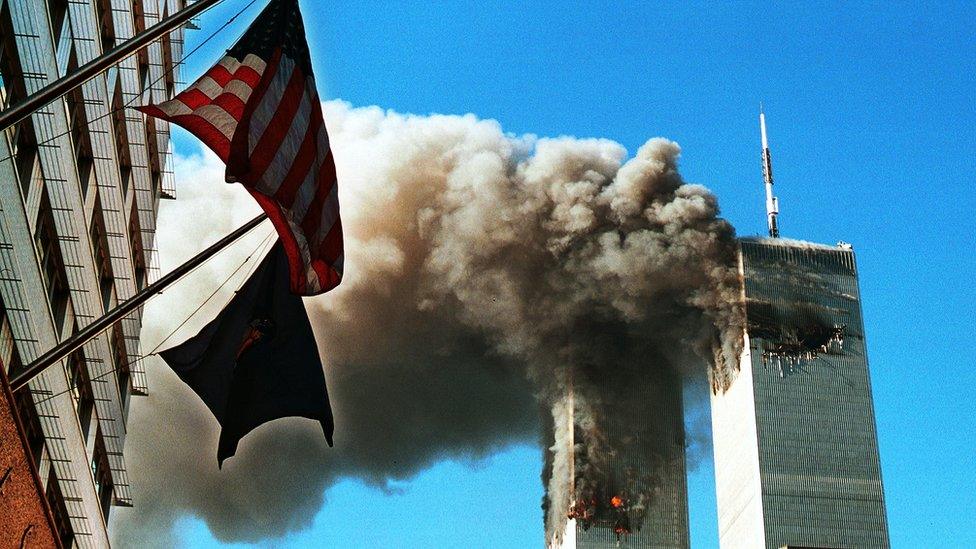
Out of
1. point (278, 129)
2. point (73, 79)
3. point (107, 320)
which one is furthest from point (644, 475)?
point (73, 79)

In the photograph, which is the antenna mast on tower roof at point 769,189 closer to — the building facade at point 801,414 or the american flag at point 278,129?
the building facade at point 801,414

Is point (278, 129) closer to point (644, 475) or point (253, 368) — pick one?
point (253, 368)

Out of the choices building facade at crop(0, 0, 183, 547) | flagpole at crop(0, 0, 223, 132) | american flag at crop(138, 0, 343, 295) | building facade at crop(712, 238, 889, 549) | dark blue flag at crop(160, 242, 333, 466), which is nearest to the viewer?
flagpole at crop(0, 0, 223, 132)

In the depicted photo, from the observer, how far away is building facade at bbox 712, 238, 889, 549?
110 metres

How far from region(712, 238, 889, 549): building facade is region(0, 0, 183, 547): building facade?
85539 millimetres

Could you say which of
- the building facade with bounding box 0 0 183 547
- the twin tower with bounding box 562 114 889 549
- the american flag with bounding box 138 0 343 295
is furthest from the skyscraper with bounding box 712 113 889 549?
the american flag with bounding box 138 0 343 295

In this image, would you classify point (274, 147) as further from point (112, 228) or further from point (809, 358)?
point (809, 358)

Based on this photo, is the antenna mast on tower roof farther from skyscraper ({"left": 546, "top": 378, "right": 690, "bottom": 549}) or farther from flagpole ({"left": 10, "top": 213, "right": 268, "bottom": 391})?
flagpole ({"left": 10, "top": 213, "right": 268, "bottom": 391})

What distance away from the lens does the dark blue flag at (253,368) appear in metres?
17.4

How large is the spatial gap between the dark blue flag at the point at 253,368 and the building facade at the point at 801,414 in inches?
3766

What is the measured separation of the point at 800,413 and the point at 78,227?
320 ft

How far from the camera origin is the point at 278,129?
15.3 m

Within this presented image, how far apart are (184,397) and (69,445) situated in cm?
5496

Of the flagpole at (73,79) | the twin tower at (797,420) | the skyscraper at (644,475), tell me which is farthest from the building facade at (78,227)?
the skyscraper at (644,475)
